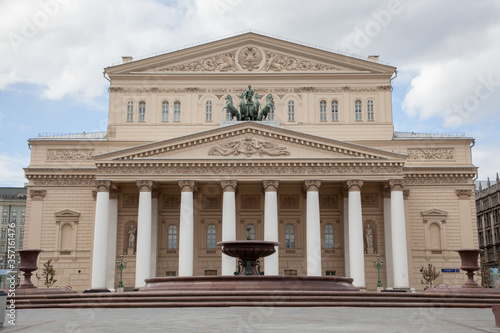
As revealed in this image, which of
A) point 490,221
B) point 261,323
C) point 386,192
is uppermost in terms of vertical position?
point 490,221

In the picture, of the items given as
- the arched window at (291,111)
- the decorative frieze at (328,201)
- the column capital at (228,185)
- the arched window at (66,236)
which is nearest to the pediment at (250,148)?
the column capital at (228,185)

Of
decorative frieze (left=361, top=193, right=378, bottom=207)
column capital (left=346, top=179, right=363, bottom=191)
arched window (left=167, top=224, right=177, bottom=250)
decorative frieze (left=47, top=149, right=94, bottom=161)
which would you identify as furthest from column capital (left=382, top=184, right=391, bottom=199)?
decorative frieze (left=47, top=149, right=94, bottom=161)

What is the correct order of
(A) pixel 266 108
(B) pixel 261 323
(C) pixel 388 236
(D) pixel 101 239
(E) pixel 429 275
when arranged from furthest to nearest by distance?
(A) pixel 266 108, (C) pixel 388 236, (E) pixel 429 275, (D) pixel 101 239, (B) pixel 261 323

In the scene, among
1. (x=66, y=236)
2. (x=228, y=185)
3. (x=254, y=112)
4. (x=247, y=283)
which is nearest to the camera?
(x=247, y=283)

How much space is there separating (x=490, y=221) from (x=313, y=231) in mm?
49904

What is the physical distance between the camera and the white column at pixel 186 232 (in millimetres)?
40156

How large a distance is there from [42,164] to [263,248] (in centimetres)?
2458

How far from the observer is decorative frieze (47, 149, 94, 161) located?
152 ft

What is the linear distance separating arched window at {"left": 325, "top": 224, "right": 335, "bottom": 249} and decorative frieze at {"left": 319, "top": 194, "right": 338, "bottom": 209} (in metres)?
1.42

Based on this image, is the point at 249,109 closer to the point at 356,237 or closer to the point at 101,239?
the point at 356,237

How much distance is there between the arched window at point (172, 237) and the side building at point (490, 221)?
47426mm

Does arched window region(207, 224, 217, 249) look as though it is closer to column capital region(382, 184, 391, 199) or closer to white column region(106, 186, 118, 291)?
white column region(106, 186, 118, 291)

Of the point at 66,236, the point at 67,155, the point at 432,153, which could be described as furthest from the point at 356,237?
the point at 67,155

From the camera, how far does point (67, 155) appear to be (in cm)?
→ 4647
